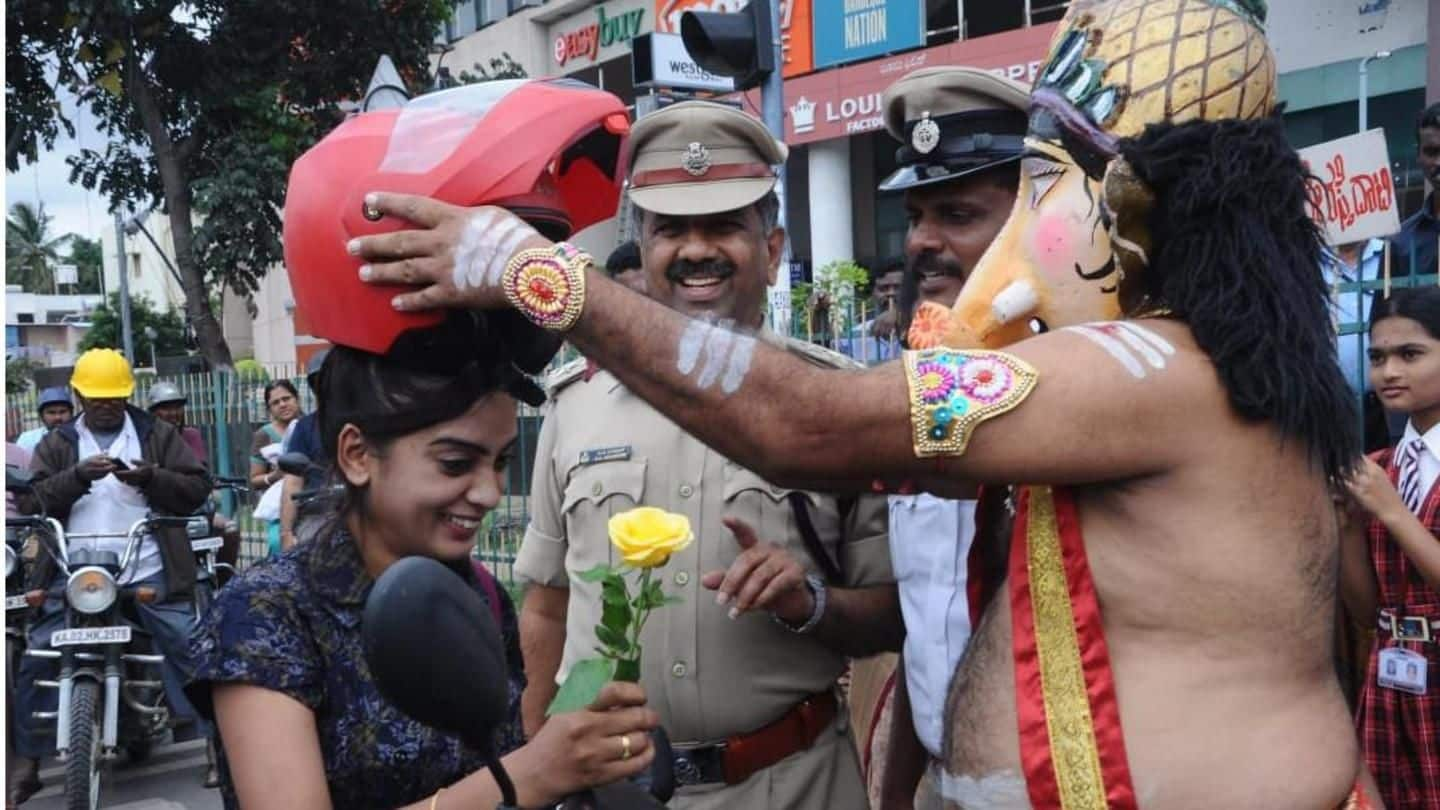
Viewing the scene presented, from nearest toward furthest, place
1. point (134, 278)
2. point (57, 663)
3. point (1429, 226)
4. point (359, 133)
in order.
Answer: point (359, 133) → point (1429, 226) → point (57, 663) → point (134, 278)

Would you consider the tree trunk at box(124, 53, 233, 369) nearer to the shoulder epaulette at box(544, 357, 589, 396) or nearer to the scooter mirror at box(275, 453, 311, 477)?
the scooter mirror at box(275, 453, 311, 477)

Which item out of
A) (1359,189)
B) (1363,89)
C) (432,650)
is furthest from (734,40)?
(1363,89)

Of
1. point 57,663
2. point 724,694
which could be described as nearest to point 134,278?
point 57,663

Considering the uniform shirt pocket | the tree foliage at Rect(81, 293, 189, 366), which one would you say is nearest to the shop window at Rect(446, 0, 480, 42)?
the tree foliage at Rect(81, 293, 189, 366)

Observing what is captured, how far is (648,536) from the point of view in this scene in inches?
64.1

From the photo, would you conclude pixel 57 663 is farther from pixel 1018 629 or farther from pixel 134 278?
pixel 134 278

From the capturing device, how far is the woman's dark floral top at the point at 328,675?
1.78 meters

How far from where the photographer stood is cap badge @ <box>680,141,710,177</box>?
2.99 m

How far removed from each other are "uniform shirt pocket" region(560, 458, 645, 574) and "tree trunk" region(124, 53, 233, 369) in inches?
512

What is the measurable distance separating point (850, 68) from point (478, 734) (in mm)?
18842

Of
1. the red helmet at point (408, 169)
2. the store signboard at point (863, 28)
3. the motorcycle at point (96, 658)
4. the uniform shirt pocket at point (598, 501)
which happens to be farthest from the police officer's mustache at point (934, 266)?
the store signboard at point (863, 28)

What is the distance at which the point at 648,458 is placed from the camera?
3002 mm

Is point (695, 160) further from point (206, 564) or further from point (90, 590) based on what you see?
point (206, 564)

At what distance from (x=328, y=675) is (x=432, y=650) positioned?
28.1 inches
